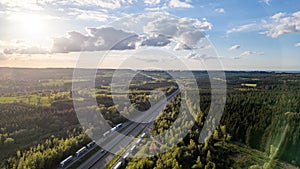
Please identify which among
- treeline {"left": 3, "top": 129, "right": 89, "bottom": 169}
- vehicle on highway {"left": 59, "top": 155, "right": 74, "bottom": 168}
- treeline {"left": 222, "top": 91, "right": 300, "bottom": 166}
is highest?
treeline {"left": 222, "top": 91, "right": 300, "bottom": 166}

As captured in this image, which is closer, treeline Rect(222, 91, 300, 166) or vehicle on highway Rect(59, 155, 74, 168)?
treeline Rect(222, 91, 300, 166)

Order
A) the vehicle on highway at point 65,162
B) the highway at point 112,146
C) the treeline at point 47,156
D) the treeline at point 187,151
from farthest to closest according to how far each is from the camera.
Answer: the highway at point 112,146, the vehicle on highway at point 65,162, the treeline at point 47,156, the treeline at point 187,151

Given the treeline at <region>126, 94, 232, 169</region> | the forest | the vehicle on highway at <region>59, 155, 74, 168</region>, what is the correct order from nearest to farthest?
1. the treeline at <region>126, 94, 232, 169</region>
2. the forest
3. the vehicle on highway at <region>59, 155, 74, 168</region>

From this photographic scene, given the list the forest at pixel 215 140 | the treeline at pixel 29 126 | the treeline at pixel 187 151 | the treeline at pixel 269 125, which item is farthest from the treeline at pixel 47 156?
the treeline at pixel 269 125

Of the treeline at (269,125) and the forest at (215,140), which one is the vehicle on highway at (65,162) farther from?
the treeline at (269,125)

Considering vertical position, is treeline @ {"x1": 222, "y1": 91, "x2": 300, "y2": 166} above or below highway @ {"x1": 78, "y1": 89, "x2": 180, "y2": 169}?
above

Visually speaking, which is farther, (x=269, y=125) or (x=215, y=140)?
(x=215, y=140)

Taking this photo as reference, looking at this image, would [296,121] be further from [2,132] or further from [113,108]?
[2,132]

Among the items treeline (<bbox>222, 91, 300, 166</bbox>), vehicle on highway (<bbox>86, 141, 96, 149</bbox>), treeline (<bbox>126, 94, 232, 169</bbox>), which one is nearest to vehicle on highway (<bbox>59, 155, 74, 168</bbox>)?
vehicle on highway (<bbox>86, 141, 96, 149</bbox>)

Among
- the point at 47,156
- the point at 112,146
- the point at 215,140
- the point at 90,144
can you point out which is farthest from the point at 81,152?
the point at 215,140

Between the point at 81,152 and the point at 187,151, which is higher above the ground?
the point at 187,151

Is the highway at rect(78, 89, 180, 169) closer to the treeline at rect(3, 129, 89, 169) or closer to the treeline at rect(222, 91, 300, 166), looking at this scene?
the treeline at rect(3, 129, 89, 169)

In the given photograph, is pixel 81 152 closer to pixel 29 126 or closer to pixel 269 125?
pixel 29 126

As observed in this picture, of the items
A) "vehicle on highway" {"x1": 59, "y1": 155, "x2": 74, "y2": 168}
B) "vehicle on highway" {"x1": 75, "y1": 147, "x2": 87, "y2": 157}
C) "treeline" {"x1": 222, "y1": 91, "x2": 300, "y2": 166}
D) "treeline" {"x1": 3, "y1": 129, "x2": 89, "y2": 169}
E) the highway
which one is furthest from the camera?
"vehicle on highway" {"x1": 75, "y1": 147, "x2": 87, "y2": 157}
